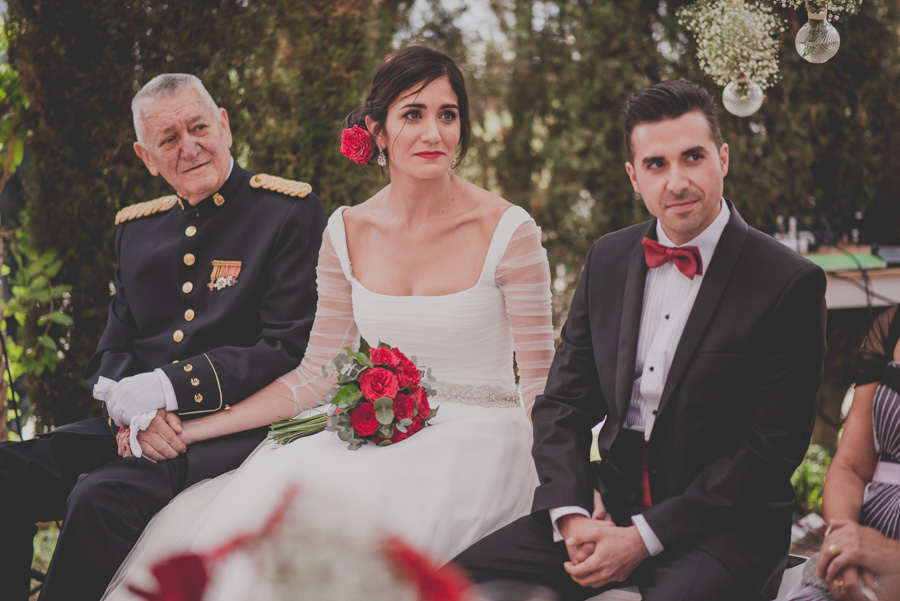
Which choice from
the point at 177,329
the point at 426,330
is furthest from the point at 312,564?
the point at 177,329

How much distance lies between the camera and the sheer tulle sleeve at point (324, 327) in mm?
3133

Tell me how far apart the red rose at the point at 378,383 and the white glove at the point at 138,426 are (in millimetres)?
956

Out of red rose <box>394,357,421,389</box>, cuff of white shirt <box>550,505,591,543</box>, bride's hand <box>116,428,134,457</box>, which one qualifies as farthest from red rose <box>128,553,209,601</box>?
bride's hand <box>116,428,134,457</box>

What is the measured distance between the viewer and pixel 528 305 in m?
2.82

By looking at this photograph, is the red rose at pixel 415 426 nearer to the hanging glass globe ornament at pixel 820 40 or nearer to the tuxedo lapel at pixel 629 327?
the tuxedo lapel at pixel 629 327

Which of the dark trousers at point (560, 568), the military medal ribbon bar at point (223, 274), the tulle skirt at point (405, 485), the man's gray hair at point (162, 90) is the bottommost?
the dark trousers at point (560, 568)

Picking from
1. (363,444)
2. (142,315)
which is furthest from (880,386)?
(142,315)

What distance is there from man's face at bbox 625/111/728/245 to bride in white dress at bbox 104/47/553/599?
0.69 m

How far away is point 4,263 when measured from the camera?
484 cm

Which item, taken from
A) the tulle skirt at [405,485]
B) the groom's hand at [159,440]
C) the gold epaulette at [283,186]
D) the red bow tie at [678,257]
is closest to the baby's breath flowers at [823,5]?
the red bow tie at [678,257]

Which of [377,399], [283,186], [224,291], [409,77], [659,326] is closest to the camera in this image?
[659,326]

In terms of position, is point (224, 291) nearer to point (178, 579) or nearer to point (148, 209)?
point (148, 209)

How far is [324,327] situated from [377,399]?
0.81m

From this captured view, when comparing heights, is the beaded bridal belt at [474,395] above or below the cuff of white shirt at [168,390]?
below
